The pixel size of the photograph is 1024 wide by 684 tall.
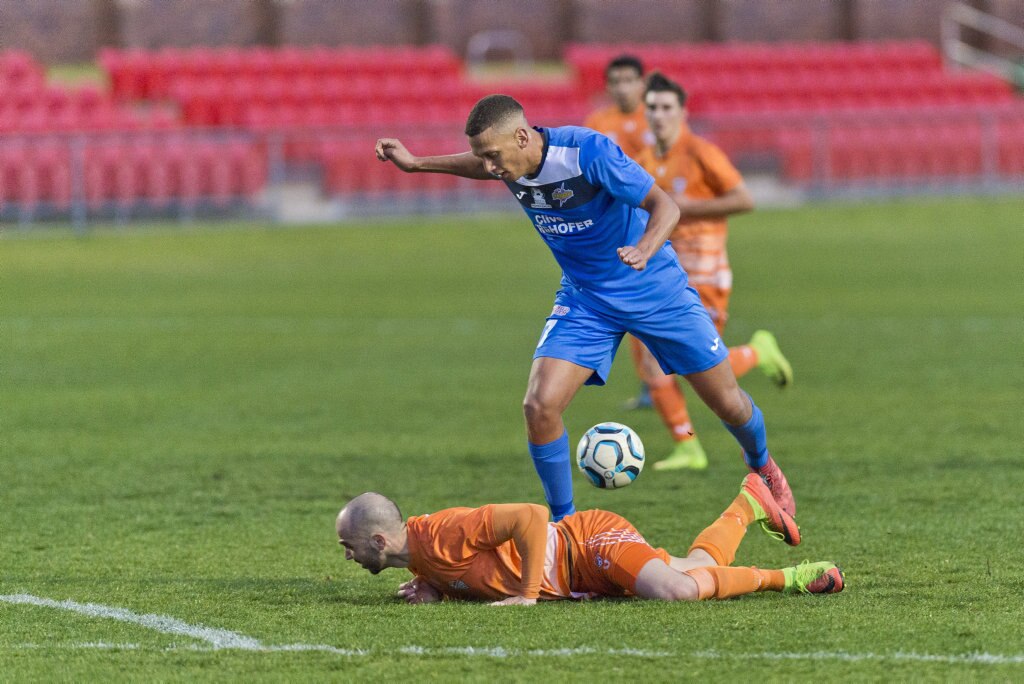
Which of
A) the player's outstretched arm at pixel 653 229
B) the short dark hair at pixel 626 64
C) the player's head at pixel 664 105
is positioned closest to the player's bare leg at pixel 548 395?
the player's outstretched arm at pixel 653 229

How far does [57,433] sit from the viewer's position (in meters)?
10.7

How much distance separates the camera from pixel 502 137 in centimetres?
645

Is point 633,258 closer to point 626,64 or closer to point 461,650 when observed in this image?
point 461,650

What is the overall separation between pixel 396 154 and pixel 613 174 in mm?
1221

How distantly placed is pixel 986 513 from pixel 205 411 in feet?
20.3

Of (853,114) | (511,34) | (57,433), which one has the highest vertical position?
(511,34)

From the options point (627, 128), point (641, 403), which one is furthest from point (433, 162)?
point (641, 403)

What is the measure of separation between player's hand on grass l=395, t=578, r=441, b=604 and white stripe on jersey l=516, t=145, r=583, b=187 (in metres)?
1.85

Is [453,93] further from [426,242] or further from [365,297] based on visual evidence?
[365,297]

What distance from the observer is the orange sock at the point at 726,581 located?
19.6 ft

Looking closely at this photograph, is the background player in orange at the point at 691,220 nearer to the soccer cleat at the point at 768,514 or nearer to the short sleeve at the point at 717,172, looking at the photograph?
the short sleeve at the point at 717,172

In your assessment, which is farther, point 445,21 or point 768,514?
point 445,21

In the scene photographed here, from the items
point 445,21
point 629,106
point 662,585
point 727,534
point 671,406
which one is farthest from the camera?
point 445,21

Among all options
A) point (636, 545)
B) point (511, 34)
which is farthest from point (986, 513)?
point (511, 34)
